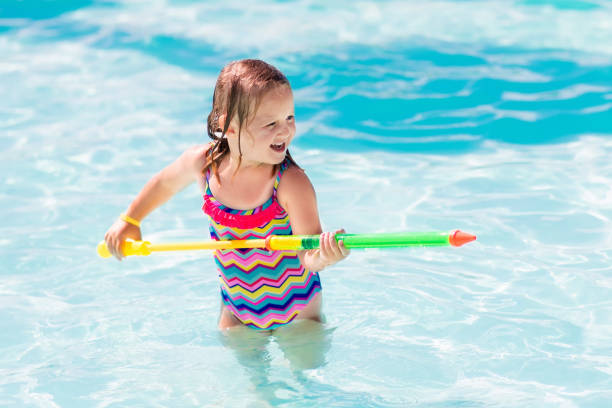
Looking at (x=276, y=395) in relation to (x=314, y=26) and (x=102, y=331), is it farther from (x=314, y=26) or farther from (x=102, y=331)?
(x=314, y=26)

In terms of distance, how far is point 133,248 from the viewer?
317 centimetres

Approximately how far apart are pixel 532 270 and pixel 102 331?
78.4 inches

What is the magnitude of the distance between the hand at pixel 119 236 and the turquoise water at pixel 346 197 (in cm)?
53

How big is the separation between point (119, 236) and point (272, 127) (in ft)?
2.42

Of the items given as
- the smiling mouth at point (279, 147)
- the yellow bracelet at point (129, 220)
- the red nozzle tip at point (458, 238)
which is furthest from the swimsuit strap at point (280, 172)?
the red nozzle tip at point (458, 238)

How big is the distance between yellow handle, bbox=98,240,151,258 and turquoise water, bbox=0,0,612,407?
54 centimetres

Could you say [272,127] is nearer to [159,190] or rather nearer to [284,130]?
[284,130]

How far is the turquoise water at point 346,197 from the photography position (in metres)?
3.41

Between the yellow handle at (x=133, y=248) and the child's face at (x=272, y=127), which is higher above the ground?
the child's face at (x=272, y=127)

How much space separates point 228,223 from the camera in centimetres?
317

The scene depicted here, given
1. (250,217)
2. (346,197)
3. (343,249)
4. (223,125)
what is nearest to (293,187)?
(250,217)

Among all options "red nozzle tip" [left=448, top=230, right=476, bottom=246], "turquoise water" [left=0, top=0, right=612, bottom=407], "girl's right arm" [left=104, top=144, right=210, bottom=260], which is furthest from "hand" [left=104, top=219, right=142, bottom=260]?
"red nozzle tip" [left=448, top=230, right=476, bottom=246]

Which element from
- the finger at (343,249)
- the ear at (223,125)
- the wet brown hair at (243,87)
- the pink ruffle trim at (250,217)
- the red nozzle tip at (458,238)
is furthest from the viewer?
the pink ruffle trim at (250,217)

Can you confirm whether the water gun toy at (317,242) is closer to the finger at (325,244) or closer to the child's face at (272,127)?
the finger at (325,244)
